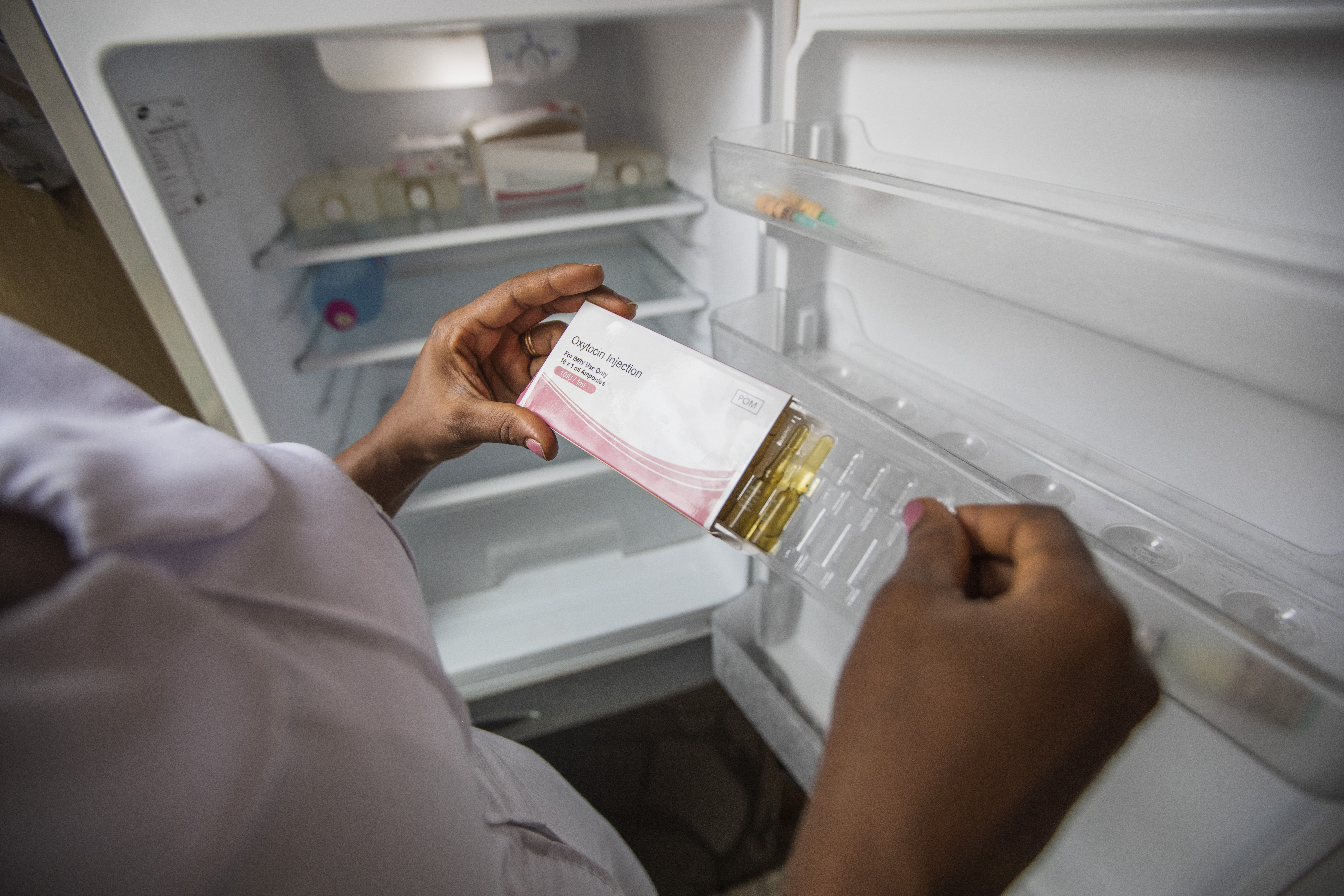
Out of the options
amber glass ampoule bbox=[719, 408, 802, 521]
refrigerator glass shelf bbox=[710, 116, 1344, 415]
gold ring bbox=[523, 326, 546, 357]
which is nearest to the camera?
refrigerator glass shelf bbox=[710, 116, 1344, 415]

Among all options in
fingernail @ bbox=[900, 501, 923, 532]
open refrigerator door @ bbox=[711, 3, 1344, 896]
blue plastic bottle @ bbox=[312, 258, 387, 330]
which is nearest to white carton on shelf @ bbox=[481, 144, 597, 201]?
blue plastic bottle @ bbox=[312, 258, 387, 330]

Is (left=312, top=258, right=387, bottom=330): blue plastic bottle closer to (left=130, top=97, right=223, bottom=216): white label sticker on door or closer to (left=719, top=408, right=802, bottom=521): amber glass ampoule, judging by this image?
(left=130, top=97, right=223, bottom=216): white label sticker on door

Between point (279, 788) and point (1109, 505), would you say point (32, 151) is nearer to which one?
point (279, 788)

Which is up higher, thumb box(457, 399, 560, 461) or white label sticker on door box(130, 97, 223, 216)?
white label sticker on door box(130, 97, 223, 216)

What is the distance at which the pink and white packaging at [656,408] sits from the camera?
518 mm

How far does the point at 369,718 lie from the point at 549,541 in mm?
1110

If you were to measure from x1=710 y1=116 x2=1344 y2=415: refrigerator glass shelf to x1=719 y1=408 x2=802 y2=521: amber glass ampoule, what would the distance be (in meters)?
0.19

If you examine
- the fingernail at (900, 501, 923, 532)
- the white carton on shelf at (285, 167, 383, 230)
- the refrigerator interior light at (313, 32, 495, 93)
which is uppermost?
the refrigerator interior light at (313, 32, 495, 93)

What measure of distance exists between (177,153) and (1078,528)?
1.10m

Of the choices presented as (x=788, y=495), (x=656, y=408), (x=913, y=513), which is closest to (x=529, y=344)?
(x=656, y=408)

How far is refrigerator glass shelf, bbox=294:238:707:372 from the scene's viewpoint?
1084 millimetres

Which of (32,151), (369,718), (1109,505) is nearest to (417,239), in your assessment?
(32,151)

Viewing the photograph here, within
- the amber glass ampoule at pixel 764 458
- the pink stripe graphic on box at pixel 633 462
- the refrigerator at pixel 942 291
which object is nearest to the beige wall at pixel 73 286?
the refrigerator at pixel 942 291

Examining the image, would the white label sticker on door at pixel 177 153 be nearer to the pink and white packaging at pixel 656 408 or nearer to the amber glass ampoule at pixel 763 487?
the pink and white packaging at pixel 656 408
